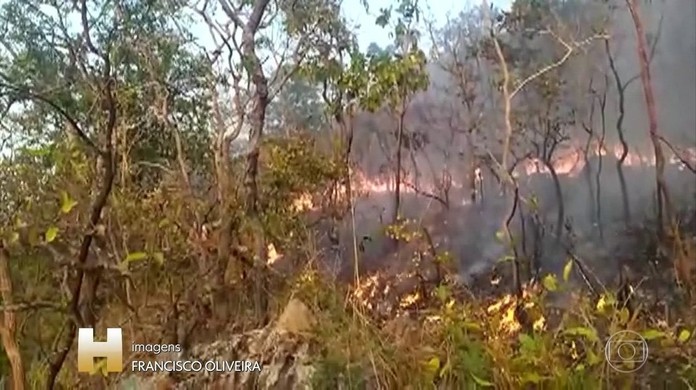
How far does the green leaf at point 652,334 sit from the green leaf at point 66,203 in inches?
58.8

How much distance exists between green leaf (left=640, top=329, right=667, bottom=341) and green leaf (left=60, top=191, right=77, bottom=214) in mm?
1495

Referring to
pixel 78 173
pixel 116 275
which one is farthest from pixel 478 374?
pixel 78 173

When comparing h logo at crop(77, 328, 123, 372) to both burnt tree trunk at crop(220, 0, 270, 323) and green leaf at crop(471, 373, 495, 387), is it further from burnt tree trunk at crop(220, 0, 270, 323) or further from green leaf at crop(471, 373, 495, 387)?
green leaf at crop(471, 373, 495, 387)

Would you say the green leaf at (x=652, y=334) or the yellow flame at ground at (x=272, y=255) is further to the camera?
the yellow flame at ground at (x=272, y=255)

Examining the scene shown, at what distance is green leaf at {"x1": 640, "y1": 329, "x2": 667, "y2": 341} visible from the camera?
2.19 m

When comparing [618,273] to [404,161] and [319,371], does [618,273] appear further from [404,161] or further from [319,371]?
[319,371]

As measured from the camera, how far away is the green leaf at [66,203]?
2.10m

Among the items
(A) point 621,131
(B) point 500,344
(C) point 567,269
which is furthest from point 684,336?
(A) point 621,131

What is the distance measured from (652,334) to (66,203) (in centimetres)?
153

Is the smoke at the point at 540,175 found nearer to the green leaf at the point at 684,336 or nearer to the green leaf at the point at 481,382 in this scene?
the green leaf at the point at 684,336

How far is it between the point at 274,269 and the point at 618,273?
955mm

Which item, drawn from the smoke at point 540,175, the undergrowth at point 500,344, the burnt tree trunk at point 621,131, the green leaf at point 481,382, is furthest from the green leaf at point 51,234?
the burnt tree trunk at point 621,131

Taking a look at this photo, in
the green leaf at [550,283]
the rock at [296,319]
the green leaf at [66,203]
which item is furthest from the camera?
the green leaf at [550,283]

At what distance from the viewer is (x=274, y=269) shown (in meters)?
2.37
